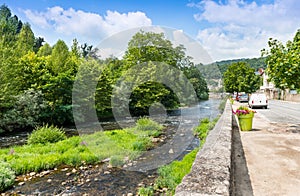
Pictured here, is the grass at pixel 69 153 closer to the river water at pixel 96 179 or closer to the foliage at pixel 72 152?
the foliage at pixel 72 152

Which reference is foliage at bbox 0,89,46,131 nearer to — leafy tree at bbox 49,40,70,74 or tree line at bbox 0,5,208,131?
tree line at bbox 0,5,208,131

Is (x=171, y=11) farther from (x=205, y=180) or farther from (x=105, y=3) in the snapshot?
(x=205, y=180)

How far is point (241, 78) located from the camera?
40.3 metres

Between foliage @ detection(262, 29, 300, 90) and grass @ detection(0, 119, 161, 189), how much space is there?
5.68m

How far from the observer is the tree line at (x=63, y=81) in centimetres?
1460

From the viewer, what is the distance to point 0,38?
671 inches

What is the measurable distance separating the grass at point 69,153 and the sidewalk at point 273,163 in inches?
157

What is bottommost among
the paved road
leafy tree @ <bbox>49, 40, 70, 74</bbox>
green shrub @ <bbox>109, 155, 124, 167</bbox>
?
green shrub @ <bbox>109, 155, 124, 167</bbox>

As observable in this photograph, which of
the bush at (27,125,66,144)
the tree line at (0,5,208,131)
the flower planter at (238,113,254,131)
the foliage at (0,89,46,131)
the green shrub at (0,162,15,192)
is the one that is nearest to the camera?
the green shrub at (0,162,15,192)

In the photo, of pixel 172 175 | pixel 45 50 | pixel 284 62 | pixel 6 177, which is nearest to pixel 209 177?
pixel 172 175

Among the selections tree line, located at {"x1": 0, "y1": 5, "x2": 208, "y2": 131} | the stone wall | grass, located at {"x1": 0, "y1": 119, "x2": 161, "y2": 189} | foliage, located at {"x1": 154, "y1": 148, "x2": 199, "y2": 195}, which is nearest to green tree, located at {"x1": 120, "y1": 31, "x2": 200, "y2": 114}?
tree line, located at {"x1": 0, "y1": 5, "x2": 208, "y2": 131}

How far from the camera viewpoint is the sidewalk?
3478 millimetres

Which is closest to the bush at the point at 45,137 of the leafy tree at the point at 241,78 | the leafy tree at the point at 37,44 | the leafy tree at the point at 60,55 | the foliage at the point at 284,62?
the foliage at the point at 284,62

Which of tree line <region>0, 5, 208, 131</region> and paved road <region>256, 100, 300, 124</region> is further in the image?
tree line <region>0, 5, 208, 131</region>
